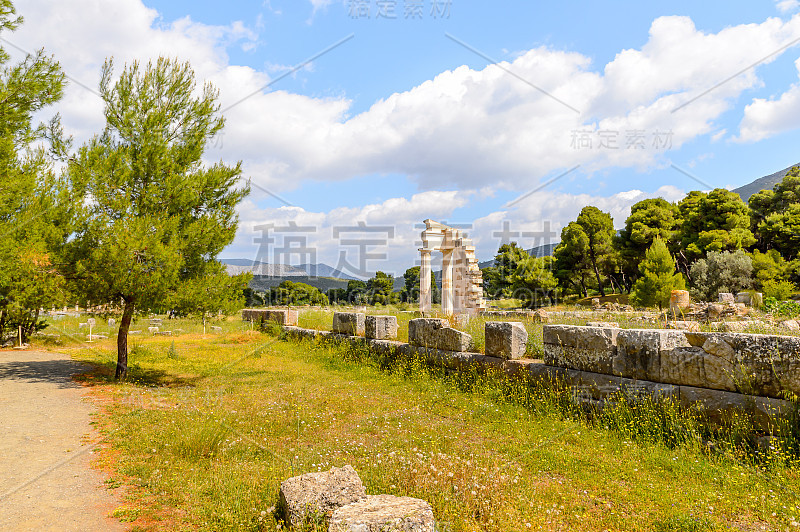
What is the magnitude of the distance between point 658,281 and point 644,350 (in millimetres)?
25990

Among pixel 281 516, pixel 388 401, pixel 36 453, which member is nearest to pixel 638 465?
pixel 281 516

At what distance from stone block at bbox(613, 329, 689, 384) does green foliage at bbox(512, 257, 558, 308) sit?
33146 millimetres

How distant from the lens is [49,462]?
15.6 ft

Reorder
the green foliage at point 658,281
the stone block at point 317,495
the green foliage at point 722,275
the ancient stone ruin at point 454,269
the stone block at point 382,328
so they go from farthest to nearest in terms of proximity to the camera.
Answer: the green foliage at point 658,281 → the green foliage at point 722,275 → the ancient stone ruin at point 454,269 → the stone block at point 382,328 → the stone block at point 317,495

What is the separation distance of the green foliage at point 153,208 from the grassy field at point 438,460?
210 centimetres

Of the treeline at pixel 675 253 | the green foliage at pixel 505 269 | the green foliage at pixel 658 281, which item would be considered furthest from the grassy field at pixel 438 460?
the green foliage at pixel 505 269

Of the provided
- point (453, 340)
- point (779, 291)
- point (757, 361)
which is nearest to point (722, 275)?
point (779, 291)

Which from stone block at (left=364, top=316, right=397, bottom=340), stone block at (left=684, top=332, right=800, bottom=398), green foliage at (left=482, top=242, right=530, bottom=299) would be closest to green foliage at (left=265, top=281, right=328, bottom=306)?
green foliage at (left=482, top=242, right=530, bottom=299)

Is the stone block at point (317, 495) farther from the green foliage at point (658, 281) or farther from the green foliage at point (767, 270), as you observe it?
the green foliage at point (767, 270)

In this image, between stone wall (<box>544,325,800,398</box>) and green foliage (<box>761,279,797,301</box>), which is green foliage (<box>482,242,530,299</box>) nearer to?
green foliage (<box>761,279,797,301</box>)

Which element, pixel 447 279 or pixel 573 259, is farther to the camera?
pixel 573 259

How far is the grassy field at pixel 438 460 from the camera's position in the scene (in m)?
3.53

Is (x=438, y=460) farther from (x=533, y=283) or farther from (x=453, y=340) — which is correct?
(x=533, y=283)

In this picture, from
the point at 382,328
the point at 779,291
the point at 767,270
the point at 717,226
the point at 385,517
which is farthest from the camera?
the point at 717,226
